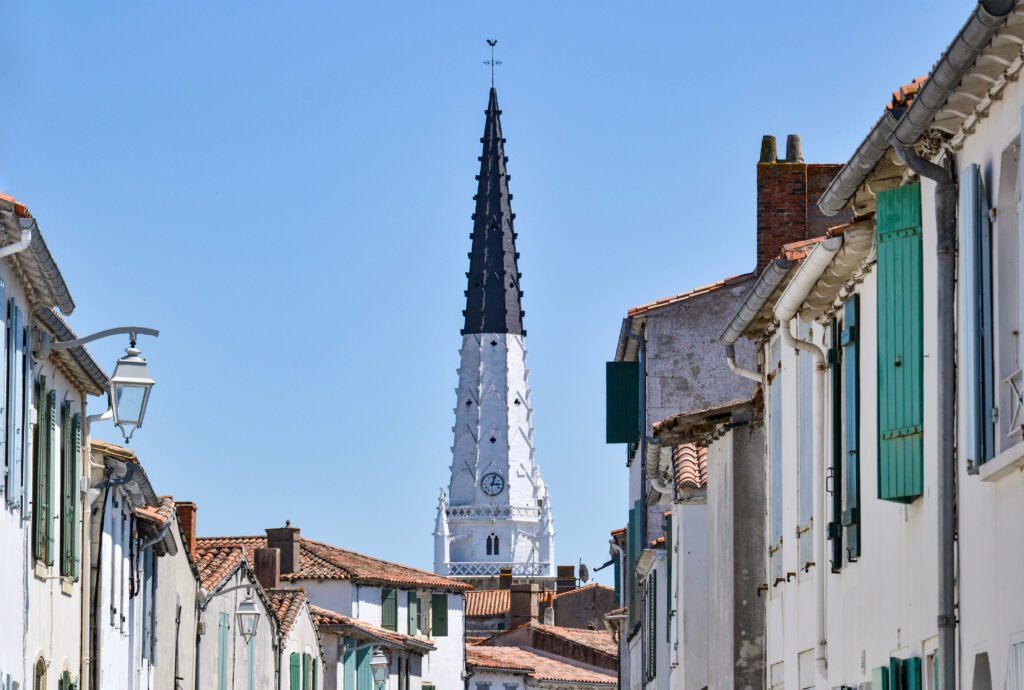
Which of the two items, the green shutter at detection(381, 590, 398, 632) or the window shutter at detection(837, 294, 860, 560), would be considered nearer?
the window shutter at detection(837, 294, 860, 560)

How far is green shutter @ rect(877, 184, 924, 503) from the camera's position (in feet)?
39.4

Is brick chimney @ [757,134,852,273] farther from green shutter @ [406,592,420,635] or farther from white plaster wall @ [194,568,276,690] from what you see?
green shutter @ [406,592,420,635]

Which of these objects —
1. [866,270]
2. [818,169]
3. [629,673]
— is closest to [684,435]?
[818,169]

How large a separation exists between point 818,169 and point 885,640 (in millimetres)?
15760

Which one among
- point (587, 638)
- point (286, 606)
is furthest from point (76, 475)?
point (587, 638)

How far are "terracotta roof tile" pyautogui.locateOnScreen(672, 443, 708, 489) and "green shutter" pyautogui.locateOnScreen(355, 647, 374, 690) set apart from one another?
2858 centimetres

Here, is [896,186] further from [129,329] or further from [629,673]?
[629,673]

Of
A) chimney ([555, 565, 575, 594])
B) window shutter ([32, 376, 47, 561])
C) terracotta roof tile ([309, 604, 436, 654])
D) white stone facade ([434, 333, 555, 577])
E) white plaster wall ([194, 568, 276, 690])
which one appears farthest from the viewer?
white stone facade ([434, 333, 555, 577])

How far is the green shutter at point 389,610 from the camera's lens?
63500 millimetres

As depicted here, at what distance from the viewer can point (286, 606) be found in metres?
44.8

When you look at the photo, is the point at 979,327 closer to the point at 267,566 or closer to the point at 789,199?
the point at 789,199

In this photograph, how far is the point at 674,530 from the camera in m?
25.4

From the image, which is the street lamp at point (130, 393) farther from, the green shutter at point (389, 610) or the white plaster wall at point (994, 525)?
the green shutter at point (389, 610)

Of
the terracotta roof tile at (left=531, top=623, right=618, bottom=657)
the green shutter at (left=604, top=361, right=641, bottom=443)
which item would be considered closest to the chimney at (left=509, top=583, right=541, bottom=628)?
the terracotta roof tile at (left=531, top=623, right=618, bottom=657)
